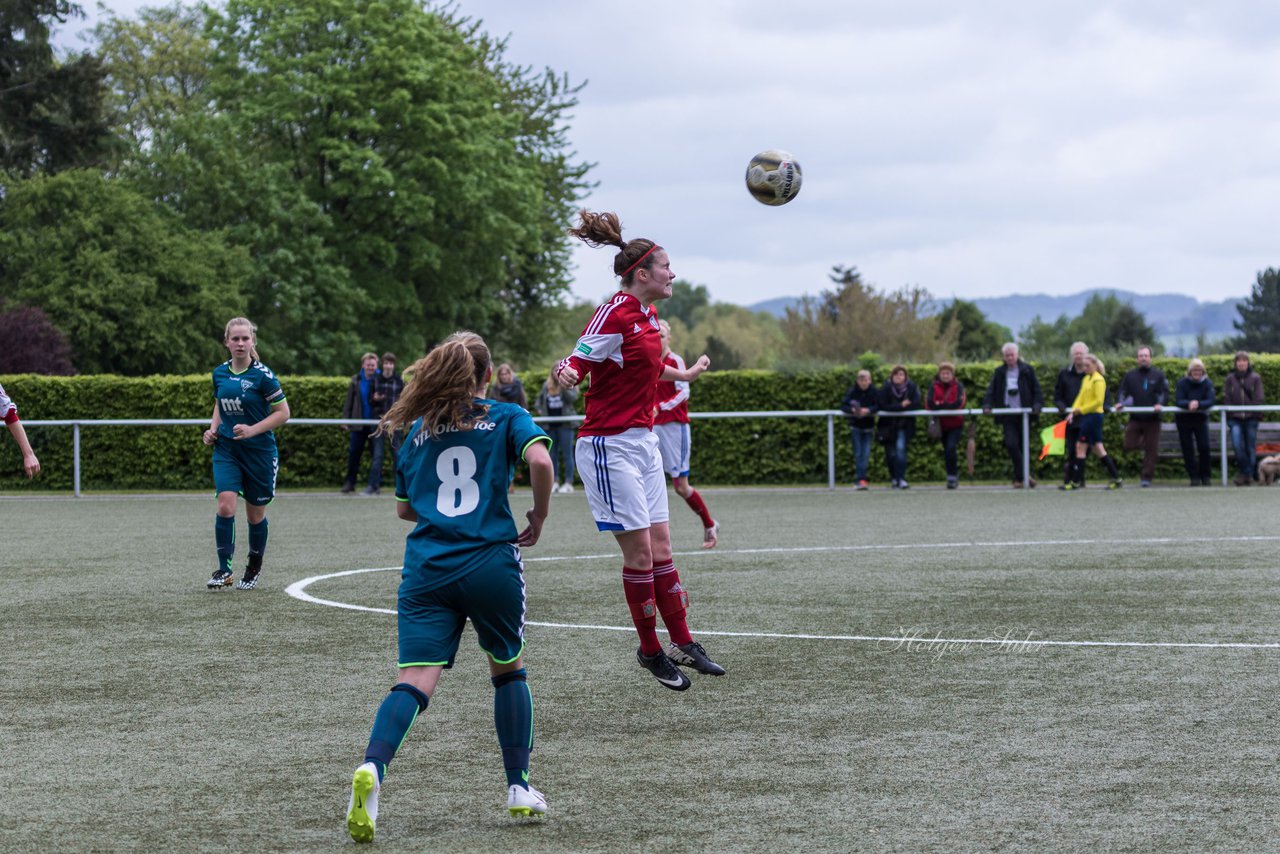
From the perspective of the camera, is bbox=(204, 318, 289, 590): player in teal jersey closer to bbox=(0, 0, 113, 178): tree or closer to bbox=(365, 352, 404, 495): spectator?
bbox=(365, 352, 404, 495): spectator

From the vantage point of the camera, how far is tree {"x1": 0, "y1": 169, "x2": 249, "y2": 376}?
39.6 m

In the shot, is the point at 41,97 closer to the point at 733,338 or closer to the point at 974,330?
the point at 974,330

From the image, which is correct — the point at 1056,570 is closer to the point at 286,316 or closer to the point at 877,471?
the point at 877,471

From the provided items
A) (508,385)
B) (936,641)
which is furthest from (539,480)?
A: (508,385)

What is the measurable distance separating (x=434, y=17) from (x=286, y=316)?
9704 millimetres

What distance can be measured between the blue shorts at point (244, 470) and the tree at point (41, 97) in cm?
3520

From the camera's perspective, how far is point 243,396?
1134 cm

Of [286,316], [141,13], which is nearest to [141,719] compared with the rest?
Result: [286,316]

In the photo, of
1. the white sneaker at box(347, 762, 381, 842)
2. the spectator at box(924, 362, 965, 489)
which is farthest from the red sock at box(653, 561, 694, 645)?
the spectator at box(924, 362, 965, 489)

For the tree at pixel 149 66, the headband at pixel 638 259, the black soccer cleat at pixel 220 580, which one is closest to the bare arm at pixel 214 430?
the black soccer cleat at pixel 220 580

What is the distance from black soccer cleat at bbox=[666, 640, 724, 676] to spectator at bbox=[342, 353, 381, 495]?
1620 centimetres

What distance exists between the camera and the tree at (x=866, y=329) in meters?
69.9

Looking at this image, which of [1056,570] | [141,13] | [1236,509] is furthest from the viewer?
[141,13]

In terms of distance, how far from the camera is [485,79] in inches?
1964
